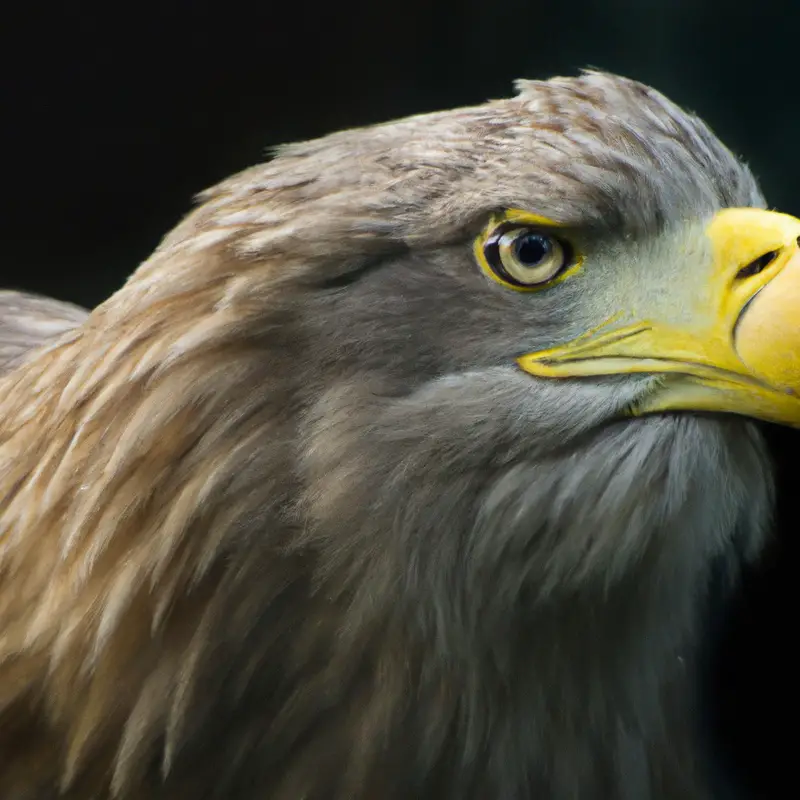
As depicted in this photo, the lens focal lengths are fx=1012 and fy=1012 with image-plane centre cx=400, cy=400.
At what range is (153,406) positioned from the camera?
0.88 metres

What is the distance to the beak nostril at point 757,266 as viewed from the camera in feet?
2.73

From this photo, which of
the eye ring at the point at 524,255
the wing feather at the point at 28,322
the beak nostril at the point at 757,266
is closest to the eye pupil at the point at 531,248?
the eye ring at the point at 524,255

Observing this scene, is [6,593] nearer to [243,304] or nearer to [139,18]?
[243,304]

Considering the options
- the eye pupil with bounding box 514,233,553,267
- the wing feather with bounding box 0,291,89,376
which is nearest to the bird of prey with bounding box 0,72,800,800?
the eye pupil with bounding box 514,233,553,267

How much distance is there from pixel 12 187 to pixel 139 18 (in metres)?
0.34

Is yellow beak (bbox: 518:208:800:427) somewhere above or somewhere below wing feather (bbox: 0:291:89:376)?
above

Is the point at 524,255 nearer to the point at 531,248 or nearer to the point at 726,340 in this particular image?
the point at 531,248

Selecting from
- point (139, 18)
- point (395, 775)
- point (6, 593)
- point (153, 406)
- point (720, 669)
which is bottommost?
point (720, 669)

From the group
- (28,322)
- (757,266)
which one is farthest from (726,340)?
(28,322)

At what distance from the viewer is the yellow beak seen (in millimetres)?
796

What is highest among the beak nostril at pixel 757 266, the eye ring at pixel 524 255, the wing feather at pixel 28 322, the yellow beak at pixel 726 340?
the eye ring at pixel 524 255

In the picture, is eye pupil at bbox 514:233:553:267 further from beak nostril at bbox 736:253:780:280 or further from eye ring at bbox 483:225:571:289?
beak nostril at bbox 736:253:780:280

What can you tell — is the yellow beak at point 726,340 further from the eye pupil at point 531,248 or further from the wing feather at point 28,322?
the wing feather at point 28,322

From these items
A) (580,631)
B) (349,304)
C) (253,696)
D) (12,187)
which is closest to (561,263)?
(349,304)
